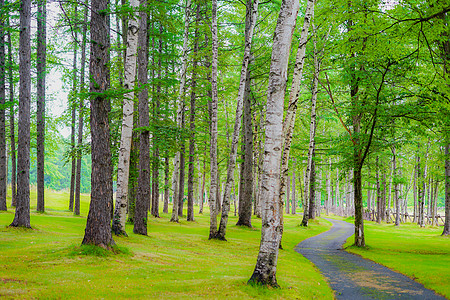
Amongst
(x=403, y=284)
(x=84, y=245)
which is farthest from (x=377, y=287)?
(x=84, y=245)

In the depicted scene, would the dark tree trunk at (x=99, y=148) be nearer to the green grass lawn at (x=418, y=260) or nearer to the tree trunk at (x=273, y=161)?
the tree trunk at (x=273, y=161)

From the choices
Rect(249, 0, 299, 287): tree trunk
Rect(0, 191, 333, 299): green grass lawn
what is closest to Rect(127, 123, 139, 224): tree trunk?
Rect(0, 191, 333, 299): green grass lawn

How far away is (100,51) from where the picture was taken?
891 centimetres

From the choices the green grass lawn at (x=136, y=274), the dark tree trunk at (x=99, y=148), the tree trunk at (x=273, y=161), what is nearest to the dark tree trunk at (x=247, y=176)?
the green grass lawn at (x=136, y=274)

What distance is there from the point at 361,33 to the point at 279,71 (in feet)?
19.5

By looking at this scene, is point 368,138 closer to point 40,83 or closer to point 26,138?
point 26,138

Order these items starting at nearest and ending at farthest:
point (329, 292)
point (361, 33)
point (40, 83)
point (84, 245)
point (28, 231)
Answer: point (329, 292)
point (84, 245)
point (361, 33)
point (28, 231)
point (40, 83)

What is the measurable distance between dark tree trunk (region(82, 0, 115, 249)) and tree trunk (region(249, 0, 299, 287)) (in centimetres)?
445

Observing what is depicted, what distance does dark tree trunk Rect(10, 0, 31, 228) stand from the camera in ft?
40.9

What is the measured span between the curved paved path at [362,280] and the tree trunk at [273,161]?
2.33m

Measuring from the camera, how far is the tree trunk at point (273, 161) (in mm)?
6598

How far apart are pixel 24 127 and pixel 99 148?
6162 mm

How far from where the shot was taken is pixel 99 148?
8797mm

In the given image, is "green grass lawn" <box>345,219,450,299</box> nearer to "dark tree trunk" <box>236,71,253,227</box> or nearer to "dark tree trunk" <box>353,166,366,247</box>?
"dark tree trunk" <box>353,166,366,247</box>
